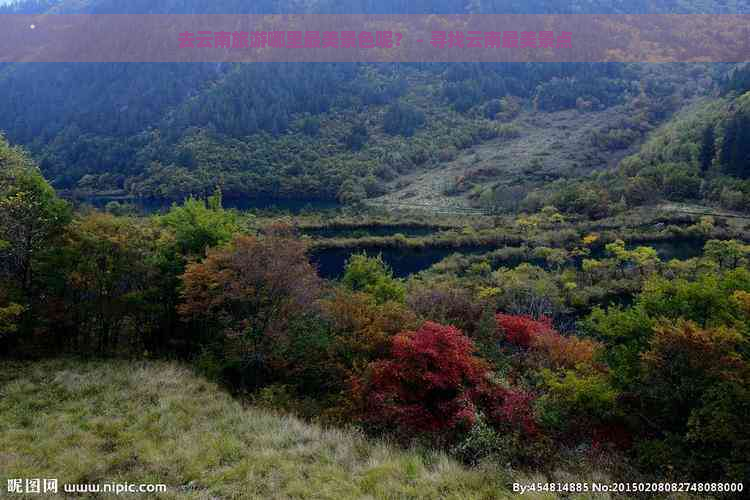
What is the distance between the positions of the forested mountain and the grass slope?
105 meters

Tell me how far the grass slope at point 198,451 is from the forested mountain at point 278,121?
10452 centimetres

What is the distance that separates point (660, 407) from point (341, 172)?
131 metres

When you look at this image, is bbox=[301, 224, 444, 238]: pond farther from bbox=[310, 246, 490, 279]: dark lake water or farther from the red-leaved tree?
the red-leaved tree

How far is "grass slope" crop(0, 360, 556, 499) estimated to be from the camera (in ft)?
27.2

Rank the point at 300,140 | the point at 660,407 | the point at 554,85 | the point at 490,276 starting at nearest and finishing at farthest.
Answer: the point at 660,407
the point at 490,276
the point at 300,140
the point at 554,85

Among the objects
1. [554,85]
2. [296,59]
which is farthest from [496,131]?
[296,59]

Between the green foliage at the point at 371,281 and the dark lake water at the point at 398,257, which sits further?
the dark lake water at the point at 398,257

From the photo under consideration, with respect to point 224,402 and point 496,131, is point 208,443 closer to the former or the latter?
point 224,402

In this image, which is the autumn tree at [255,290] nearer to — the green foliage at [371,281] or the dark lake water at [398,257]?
the green foliage at [371,281]

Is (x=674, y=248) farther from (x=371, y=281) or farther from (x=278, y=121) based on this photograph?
(x=278, y=121)

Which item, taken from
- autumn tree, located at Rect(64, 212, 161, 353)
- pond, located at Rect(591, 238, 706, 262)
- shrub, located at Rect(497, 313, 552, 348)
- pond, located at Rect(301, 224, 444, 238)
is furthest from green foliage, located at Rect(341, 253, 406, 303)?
pond, located at Rect(301, 224, 444, 238)

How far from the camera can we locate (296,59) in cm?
19812

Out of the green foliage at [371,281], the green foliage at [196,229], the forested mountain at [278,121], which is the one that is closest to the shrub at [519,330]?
the green foliage at [371,281]

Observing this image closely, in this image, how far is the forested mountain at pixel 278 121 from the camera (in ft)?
443
